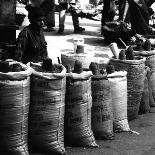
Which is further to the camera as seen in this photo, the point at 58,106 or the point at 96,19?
the point at 96,19

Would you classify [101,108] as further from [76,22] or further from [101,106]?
[76,22]

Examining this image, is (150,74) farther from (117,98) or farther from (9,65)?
(9,65)

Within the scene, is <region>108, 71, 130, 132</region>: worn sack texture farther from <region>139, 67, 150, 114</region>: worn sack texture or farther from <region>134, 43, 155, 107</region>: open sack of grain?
<region>134, 43, 155, 107</region>: open sack of grain

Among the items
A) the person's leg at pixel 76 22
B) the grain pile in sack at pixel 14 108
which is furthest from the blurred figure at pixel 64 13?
the grain pile in sack at pixel 14 108

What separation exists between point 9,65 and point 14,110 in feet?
1.62

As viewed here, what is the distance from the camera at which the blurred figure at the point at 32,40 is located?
5328 mm

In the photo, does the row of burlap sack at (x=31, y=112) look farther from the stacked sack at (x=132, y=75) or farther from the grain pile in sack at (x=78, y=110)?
the stacked sack at (x=132, y=75)

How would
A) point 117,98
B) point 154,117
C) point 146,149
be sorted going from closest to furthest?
point 146,149 < point 117,98 < point 154,117

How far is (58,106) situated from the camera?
13.9 feet

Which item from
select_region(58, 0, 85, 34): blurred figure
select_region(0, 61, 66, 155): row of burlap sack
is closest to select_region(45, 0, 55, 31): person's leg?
select_region(58, 0, 85, 34): blurred figure

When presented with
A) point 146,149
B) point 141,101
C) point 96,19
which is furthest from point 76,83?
point 96,19

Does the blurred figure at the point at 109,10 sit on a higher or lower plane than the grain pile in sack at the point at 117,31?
higher

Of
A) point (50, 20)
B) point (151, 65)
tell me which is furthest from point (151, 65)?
point (50, 20)

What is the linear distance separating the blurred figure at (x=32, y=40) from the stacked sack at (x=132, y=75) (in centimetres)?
104
